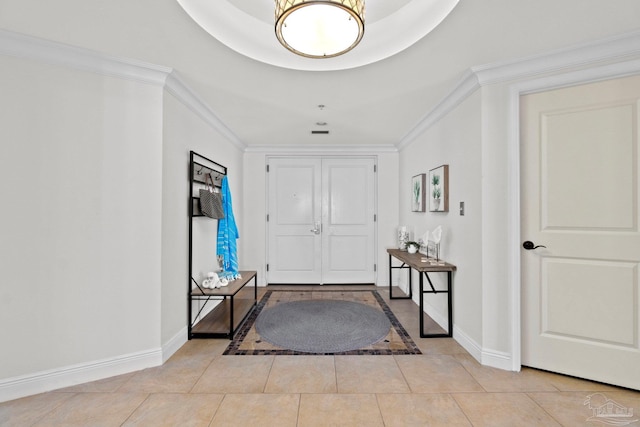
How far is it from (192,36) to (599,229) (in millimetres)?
3003

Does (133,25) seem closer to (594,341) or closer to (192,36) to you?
(192,36)

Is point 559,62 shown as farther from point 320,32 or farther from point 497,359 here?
point 497,359

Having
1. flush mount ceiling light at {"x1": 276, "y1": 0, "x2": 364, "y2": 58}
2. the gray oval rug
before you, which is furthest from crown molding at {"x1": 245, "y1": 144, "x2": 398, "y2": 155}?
flush mount ceiling light at {"x1": 276, "y1": 0, "x2": 364, "y2": 58}

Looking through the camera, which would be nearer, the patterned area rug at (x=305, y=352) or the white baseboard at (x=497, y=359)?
the white baseboard at (x=497, y=359)

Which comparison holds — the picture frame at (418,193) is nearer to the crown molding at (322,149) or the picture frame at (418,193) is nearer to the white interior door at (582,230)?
the crown molding at (322,149)

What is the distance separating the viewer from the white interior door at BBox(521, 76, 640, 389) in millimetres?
1892

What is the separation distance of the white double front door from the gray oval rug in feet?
3.43

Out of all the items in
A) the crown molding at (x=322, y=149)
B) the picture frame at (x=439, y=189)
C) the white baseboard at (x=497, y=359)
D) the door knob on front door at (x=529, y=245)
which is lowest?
the white baseboard at (x=497, y=359)

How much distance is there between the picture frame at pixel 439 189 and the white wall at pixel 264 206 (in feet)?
4.59

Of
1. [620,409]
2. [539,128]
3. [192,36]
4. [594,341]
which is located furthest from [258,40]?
[620,409]

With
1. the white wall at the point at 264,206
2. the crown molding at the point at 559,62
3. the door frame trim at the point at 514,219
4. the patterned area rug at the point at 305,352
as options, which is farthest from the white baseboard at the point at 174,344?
the crown molding at the point at 559,62

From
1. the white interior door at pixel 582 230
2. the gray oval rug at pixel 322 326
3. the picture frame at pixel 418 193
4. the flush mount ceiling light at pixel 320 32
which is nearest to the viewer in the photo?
the flush mount ceiling light at pixel 320 32

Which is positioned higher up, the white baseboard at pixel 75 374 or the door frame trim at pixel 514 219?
the door frame trim at pixel 514 219

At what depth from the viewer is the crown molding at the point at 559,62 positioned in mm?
1858
